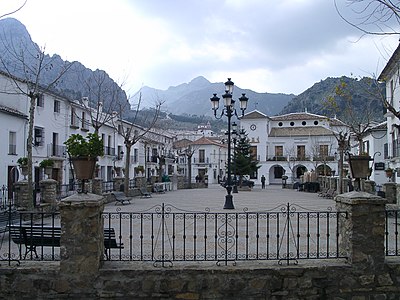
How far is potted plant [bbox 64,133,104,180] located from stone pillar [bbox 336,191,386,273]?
13.7 ft

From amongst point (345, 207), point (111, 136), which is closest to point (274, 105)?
point (111, 136)

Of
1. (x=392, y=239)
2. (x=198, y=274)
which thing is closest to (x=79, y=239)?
(x=198, y=274)

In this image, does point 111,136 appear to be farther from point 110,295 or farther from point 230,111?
point 110,295

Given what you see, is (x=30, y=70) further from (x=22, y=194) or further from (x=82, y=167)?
(x=82, y=167)

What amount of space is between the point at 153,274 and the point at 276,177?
182 feet

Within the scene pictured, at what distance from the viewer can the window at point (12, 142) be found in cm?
2529

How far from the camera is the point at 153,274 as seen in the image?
19.8 feet

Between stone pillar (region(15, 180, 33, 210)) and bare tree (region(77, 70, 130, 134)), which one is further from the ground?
bare tree (region(77, 70, 130, 134))

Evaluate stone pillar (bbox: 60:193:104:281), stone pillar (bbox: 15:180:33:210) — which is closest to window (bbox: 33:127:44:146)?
stone pillar (bbox: 15:180:33:210)

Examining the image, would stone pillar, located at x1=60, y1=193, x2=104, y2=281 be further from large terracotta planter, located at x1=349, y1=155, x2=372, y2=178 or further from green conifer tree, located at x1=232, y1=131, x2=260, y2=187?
green conifer tree, located at x1=232, y1=131, x2=260, y2=187

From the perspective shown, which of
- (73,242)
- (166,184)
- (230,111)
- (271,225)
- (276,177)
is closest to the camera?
(73,242)

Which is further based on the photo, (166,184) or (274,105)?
(274,105)

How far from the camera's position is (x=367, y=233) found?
618cm

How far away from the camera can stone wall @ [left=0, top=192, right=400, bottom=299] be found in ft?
19.5
